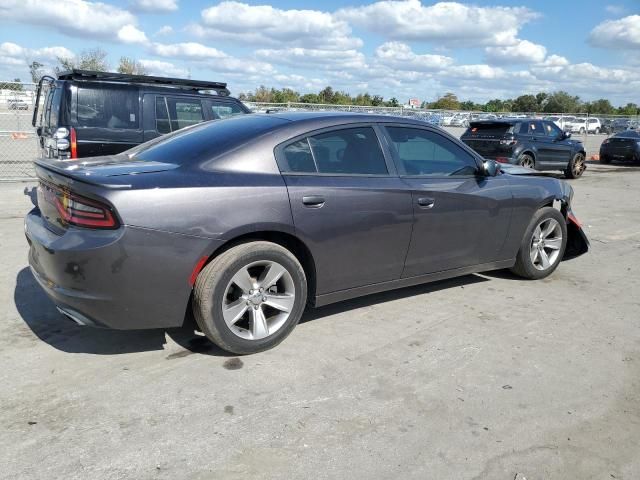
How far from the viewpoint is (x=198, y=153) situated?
3729mm

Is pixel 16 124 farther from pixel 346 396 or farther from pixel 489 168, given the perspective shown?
pixel 346 396

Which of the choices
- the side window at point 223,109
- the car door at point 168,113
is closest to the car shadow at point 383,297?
Answer: the car door at point 168,113

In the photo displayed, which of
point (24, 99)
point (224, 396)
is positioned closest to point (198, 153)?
point (224, 396)

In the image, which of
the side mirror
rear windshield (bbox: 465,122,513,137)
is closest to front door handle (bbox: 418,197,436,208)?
the side mirror

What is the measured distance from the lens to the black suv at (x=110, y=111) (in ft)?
26.2

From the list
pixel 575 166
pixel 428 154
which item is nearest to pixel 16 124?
pixel 428 154

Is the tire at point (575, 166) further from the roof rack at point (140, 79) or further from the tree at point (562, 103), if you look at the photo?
the tree at point (562, 103)

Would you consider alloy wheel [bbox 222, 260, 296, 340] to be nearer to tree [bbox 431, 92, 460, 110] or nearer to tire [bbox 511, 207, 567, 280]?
tire [bbox 511, 207, 567, 280]

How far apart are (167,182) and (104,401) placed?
1299mm

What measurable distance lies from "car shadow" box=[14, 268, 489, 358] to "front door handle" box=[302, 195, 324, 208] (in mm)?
1050

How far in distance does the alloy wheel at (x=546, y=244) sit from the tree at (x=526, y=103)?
83561 millimetres

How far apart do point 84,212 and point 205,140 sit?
1.04 metres

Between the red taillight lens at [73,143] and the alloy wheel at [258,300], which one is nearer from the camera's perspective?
the alloy wheel at [258,300]

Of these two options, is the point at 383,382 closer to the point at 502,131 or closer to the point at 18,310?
the point at 18,310
